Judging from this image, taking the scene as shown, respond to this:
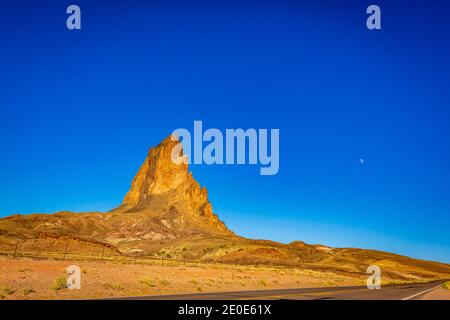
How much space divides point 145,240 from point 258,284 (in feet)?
383

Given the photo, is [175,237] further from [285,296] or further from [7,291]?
[7,291]

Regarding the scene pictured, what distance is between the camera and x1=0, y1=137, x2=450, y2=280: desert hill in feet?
392

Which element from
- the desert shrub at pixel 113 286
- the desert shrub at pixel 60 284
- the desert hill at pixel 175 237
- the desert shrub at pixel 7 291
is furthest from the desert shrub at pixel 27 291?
the desert hill at pixel 175 237

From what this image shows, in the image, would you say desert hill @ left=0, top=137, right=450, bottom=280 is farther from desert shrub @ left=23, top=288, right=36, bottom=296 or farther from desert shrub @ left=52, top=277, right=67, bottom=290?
desert shrub @ left=23, top=288, right=36, bottom=296

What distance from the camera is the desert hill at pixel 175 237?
119625 millimetres

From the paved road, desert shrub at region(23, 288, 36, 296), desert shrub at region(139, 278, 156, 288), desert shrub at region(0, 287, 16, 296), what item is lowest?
the paved road

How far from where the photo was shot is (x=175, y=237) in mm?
159875

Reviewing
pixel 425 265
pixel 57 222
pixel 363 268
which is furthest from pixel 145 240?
pixel 425 265

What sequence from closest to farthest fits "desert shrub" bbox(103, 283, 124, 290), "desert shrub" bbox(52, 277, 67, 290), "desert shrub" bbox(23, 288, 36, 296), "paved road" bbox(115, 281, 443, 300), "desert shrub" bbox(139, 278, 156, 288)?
1. "desert shrub" bbox(23, 288, 36, 296)
2. "paved road" bbox(115, 281, 443, 300)
3. "desert shrub" bbox(52, 277, 67, 290)
4. "desert shrub" bbox(103, 283, 124, 290)
5. "desert shrub" bbox(139, 278, 156, 288)

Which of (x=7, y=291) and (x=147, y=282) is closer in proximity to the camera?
(x=7, y=291)

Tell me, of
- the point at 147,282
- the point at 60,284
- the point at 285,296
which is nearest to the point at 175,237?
the point at 147,282

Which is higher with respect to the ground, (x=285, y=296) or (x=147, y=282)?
(x=147, y=282)

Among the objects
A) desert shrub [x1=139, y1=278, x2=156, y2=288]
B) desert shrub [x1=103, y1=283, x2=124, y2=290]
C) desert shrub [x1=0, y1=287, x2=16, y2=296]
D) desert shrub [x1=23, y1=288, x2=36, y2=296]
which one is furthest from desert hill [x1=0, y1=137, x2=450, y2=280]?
desert shrub [x1=0, y1=287, x2=16, y2=296]

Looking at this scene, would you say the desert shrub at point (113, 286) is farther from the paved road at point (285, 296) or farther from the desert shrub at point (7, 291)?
the desert shrub at point (7, 291)
